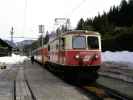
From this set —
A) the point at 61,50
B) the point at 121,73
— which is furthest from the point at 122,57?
the point at 61,50

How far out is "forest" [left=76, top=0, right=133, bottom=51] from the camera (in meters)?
52.8

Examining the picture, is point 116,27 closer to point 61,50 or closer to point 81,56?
point 61,50

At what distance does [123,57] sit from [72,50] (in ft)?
69.1

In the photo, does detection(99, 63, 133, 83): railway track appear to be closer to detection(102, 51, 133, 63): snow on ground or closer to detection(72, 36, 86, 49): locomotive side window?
detection(72, 36, 86, 49): locomotive side window

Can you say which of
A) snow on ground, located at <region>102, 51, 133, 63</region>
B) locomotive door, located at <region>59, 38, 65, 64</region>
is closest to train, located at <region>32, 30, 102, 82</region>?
locomotive door, located at <region>59, 38, 65, 64</region>

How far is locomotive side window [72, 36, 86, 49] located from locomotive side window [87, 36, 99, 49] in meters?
0.29

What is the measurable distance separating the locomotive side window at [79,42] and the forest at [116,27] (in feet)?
95.8

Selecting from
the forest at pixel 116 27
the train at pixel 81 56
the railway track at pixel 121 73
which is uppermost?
the forest at pixel 116 27

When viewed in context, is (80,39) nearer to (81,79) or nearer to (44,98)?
(81,79)

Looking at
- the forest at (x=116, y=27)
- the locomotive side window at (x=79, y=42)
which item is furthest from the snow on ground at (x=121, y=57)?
the locomotive side window at (x=79, y=42)

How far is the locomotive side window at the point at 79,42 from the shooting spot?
20891 millimetres

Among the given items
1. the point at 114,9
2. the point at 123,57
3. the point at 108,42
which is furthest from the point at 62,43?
the point at 114,9

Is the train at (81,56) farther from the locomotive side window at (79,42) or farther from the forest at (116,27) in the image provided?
the forest at (116,27)

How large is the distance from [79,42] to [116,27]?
77.1m
